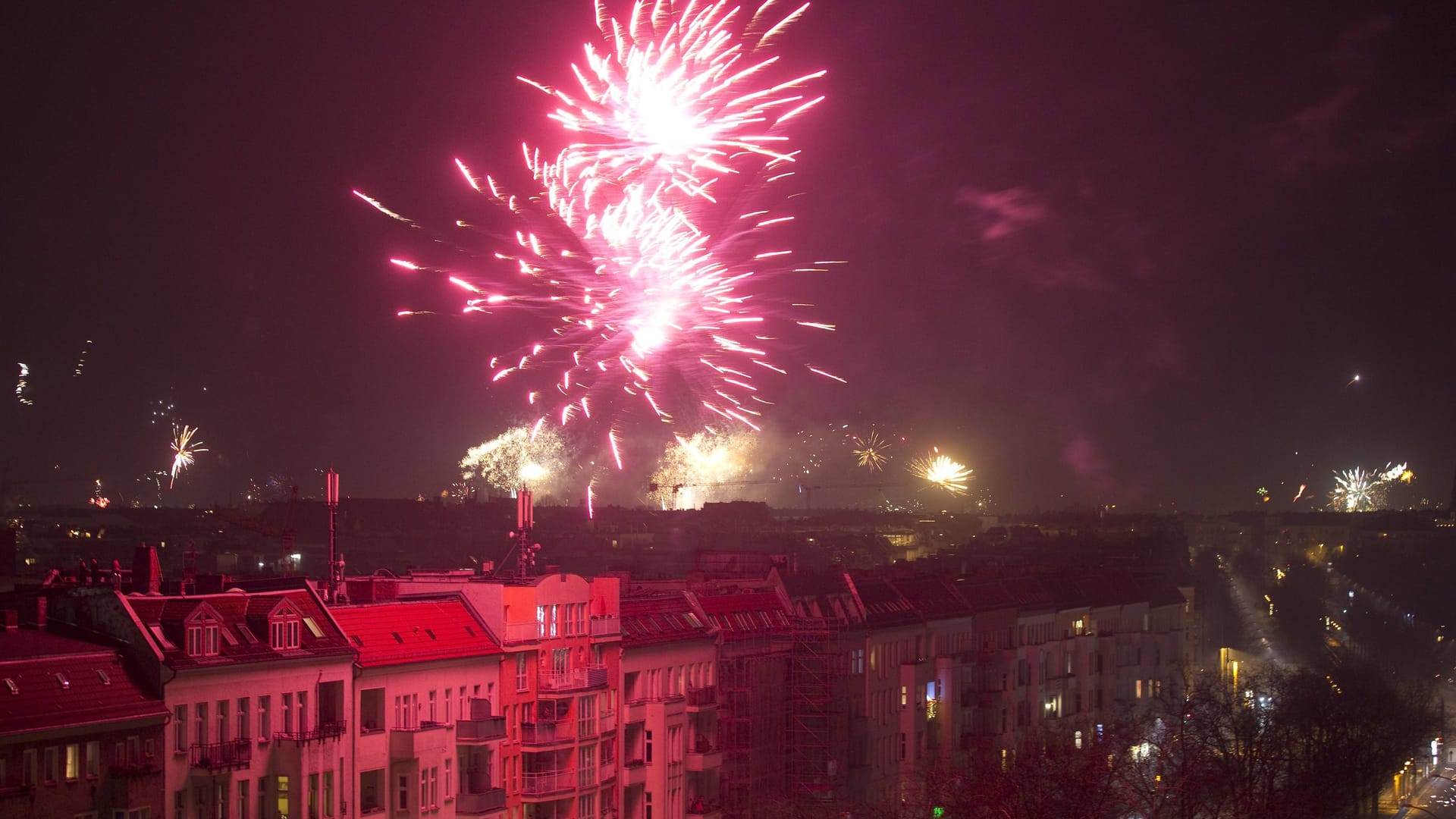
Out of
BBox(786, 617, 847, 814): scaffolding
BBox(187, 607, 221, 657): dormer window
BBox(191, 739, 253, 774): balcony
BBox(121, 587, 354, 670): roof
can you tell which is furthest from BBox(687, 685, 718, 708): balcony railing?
BBox(187, 607, 221, 657): dormer window

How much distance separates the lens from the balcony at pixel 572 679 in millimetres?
52281

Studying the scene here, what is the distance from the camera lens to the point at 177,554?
175625mm

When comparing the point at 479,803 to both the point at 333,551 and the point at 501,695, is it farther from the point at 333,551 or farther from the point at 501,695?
the point at 333,551

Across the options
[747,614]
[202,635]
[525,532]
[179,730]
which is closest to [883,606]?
[747,614]

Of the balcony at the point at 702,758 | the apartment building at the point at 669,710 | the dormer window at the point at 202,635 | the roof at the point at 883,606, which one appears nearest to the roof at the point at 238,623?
the dormer window at the point at 202,635

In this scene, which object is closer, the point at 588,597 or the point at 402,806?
the point at 402,806

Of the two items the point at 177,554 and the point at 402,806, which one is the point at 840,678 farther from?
the point at 177,554

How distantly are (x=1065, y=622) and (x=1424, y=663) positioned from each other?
50243 millimetres

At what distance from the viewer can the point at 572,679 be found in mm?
53000

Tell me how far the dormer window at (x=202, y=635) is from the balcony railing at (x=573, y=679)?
552 inches

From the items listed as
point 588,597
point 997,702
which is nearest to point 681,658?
point 588,597

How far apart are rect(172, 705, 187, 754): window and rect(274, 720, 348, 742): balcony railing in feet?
10.3

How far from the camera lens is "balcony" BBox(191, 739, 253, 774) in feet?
126

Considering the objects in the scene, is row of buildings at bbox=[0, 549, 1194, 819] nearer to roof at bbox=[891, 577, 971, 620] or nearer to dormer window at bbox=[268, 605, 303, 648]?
dormer window at bbox=[268, 605, 303, 648]
